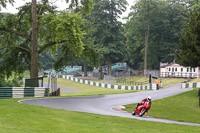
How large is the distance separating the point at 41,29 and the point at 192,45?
45.7 ft

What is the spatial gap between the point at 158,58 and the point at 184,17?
13.0 metres

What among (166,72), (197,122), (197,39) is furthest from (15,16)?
(166,72)

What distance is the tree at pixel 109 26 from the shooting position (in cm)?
7219

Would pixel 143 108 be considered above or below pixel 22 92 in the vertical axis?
below

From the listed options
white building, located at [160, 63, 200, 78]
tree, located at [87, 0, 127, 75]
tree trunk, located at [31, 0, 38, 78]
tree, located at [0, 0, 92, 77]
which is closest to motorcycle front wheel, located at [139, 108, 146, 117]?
tree, located at [0, 0, 92, 77]

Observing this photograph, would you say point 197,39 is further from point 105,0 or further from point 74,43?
point 105,0

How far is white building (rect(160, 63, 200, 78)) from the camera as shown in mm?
63000

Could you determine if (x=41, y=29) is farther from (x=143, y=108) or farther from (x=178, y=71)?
(x=178, y=71)

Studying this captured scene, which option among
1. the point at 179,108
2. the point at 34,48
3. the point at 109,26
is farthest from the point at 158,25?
the point at 179,108

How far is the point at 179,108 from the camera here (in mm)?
24359

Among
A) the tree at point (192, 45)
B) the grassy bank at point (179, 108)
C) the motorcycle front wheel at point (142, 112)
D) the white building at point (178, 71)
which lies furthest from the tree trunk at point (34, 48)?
the white building at point (178, 71)

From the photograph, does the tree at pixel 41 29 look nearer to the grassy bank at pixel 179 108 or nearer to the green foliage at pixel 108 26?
the grassy bank at pixel 179 108

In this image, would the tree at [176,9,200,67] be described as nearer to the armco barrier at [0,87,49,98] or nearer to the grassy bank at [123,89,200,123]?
the grassy bank at [123,89,200,123]

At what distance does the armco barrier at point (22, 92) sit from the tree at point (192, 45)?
42.4 feet
